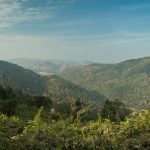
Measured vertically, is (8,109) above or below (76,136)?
below

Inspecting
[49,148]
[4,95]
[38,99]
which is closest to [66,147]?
[49,148]

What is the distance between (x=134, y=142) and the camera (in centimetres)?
1295

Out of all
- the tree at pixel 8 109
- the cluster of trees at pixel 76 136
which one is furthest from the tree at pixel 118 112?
the tree at pixel 8 109

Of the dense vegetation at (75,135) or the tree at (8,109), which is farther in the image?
the tree at (8,109)

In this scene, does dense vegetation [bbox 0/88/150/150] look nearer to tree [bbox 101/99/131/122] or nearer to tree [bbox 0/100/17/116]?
tree [bbox 101/99/131/122]

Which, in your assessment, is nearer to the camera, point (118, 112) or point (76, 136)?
point (76, 136)

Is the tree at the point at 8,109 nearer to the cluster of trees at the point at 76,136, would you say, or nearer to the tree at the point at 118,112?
the tree at the point at 118,112

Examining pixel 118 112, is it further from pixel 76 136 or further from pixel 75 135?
pixel 76 136

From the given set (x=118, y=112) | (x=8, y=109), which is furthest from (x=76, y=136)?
(x=8, y=109)

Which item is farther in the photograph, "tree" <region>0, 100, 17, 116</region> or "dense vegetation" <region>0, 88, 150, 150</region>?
"tree" <region>0, 100, 17, 116</region>

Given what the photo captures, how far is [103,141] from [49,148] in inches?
89.3

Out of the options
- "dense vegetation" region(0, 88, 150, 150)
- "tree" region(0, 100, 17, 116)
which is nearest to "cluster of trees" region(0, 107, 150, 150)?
"dense vegetation" region(0, 88, 150, 150)

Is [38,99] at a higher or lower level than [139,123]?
lower

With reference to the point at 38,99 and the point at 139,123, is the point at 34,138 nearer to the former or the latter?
the point at 139,123
